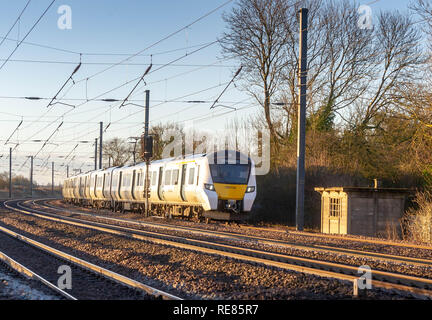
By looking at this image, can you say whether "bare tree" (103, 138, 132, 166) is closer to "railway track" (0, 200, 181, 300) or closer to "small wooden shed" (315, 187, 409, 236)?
"small wooden shed" (315, 187, 409, 236)

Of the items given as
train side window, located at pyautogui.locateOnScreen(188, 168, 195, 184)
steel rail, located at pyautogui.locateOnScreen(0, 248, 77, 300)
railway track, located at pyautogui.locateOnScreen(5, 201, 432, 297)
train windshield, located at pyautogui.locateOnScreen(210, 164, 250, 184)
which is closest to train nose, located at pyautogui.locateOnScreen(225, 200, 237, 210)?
train windshield, located at pyautogui.locateOnScreen(210, 164, 250, 184)

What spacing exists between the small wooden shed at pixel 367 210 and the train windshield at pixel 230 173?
13.6 feet

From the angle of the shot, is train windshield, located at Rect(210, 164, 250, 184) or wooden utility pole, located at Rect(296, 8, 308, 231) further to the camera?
train windshield, located at Rect(210, 164, 250, 184)

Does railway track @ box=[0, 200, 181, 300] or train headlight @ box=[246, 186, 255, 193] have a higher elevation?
train headlight @ box=[246, 186, 255, 193]

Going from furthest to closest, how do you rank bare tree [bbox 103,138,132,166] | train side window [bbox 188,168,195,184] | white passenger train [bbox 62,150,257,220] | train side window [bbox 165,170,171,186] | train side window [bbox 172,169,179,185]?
bare tree [bbox 103,138,132,166] → train side window [bbox 165,170,171,186] → train side window [bbox 172,169,179,185] → train side window [bbox 188,168,195,184] → white passenger train [bbox 62,150,257,220]

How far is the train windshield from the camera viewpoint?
65.8 ft

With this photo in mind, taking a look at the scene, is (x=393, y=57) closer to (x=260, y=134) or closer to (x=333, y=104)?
(x=333, y=104)

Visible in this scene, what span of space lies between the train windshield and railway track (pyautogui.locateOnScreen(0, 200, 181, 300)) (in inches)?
314

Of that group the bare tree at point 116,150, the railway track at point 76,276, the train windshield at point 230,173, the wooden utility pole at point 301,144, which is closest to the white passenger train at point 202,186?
the train windshield at point 230,173

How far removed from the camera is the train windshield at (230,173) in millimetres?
20047

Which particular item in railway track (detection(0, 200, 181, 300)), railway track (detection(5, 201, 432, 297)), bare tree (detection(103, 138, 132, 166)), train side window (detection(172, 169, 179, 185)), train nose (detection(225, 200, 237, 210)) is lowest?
railway track (detection(0, 200, 181, 300))

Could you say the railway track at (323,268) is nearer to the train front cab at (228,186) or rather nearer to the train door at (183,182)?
the train front cab at (228,186)
